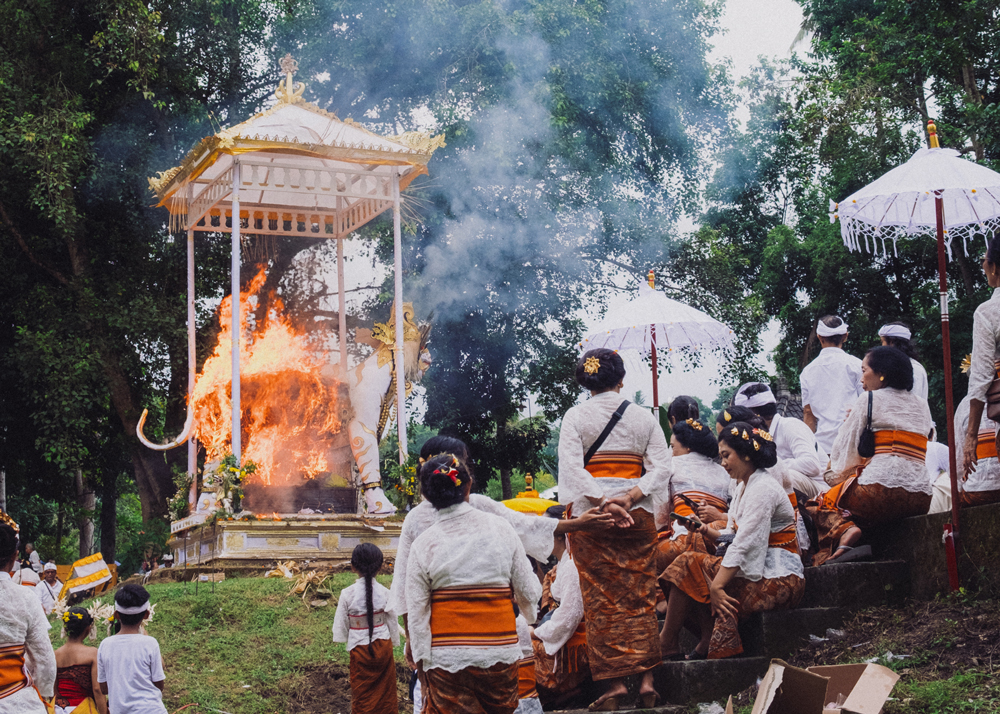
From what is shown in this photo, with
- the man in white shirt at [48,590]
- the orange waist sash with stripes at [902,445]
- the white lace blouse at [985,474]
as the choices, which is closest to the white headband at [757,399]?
the orange waist sash with stripes at [902,445]

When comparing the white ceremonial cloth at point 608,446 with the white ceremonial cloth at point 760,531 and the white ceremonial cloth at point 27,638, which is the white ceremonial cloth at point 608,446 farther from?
the white ceremonial cloth at point 27,638

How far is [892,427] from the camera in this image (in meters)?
6.52

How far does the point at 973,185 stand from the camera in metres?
6.30

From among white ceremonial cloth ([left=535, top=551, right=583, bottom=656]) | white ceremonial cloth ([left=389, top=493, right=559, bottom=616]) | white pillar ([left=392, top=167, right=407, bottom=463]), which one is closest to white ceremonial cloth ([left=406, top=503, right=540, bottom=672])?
white ceremonial cloth ([left=389, top=493, right=559, bottom=616])

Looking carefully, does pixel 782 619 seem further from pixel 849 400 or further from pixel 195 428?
pixel 195 428

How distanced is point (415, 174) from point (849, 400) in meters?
6.66

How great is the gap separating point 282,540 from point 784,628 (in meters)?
6.52

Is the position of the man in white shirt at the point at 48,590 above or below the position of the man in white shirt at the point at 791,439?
below

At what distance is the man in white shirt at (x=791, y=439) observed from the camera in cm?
758

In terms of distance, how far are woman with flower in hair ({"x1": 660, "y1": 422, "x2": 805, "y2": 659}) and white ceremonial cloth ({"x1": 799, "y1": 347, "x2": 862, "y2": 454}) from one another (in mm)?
2265

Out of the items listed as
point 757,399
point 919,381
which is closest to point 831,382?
point 757,399

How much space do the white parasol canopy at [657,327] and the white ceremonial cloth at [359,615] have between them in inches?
121

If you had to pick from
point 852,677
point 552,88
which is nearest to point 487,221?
point 552,88

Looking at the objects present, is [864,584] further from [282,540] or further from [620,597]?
[282,540]
